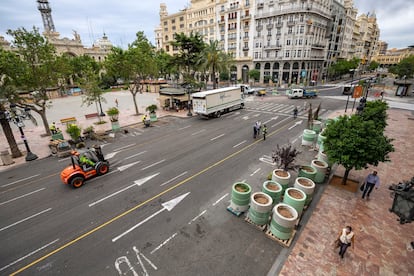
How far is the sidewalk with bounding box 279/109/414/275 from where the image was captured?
6602 mm

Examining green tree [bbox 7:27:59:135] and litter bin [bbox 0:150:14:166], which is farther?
green tree [bbox 7:27:59:135]

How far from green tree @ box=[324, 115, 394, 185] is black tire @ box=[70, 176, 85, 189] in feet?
47.1

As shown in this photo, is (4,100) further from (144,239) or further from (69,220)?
(144,239)

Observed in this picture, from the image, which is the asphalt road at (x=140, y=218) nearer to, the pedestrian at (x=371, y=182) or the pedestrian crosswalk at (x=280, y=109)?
the pedestrian at (x=371, y=182)

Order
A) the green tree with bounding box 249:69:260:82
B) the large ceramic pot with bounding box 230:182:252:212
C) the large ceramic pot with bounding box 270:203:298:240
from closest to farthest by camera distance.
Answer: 1. the large ceramic pot with bounding box 270:203:298:240
2. the large ceramic pot with bounding box 230:182:252:212
3. the green tree with bounding box 249:69:260:82

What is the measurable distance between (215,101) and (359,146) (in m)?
19.1

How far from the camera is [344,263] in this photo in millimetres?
6766

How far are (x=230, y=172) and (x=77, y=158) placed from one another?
9760mm

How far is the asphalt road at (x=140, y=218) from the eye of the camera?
23.1 ft

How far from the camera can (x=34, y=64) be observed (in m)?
18.6

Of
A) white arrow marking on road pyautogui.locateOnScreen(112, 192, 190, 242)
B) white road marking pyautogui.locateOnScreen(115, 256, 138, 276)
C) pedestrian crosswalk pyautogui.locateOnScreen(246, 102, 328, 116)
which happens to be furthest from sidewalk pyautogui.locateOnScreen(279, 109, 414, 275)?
pedestrian crosswalk pyautogui.locateOnScreen(246, 102, 328, 116)

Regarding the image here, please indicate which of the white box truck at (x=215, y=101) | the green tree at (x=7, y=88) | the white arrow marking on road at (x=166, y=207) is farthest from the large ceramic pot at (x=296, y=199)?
the green tree at (x=7, y=88)

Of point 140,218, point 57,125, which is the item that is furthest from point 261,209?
point 57,125

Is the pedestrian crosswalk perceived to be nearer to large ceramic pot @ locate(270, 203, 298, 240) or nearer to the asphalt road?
the asphalt road
